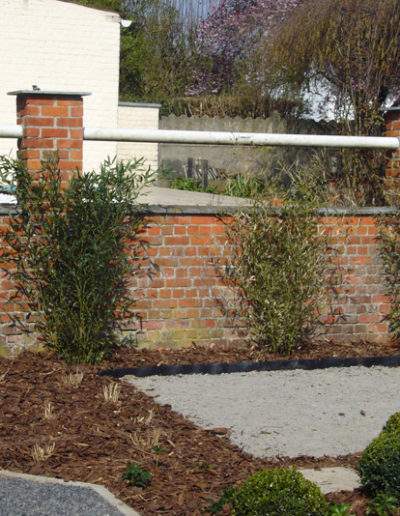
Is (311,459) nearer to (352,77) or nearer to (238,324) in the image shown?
(238,324)

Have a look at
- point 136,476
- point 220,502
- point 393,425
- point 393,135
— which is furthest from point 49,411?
point 393,135

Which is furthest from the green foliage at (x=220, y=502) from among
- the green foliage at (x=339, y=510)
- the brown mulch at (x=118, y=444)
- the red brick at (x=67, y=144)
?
the red brick at (x=67, y=144)

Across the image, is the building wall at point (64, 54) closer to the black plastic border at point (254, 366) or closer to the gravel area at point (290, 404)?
the black plastic border at point (254, 366)

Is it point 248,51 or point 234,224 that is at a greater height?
point 248,51

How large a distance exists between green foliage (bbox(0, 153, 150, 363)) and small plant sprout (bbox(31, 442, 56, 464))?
5.56ft

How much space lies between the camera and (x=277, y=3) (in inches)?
1021

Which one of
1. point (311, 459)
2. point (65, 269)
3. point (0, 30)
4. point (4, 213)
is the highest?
point (0, 30)

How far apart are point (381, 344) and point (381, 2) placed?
8707 millimetres

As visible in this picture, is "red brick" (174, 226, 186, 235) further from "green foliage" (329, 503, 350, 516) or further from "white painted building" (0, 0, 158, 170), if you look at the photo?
"white painted building" (0, 0, 158, 170)

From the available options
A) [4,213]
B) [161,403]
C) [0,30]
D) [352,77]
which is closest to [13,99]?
[0,30]

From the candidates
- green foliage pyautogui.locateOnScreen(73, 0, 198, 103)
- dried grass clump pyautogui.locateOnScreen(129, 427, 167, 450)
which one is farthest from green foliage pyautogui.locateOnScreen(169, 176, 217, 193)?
dried grass clump pyautogui.locateOnScreen(129, 427, 167, 450)

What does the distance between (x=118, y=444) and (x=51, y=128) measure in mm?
2675

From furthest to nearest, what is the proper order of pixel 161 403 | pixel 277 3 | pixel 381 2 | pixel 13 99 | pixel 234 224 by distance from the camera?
pixel 277 3
pixel 13 99
pixel 381 2
pixel 234 224
pixel 161 403

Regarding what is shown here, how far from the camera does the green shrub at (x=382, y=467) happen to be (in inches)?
125
